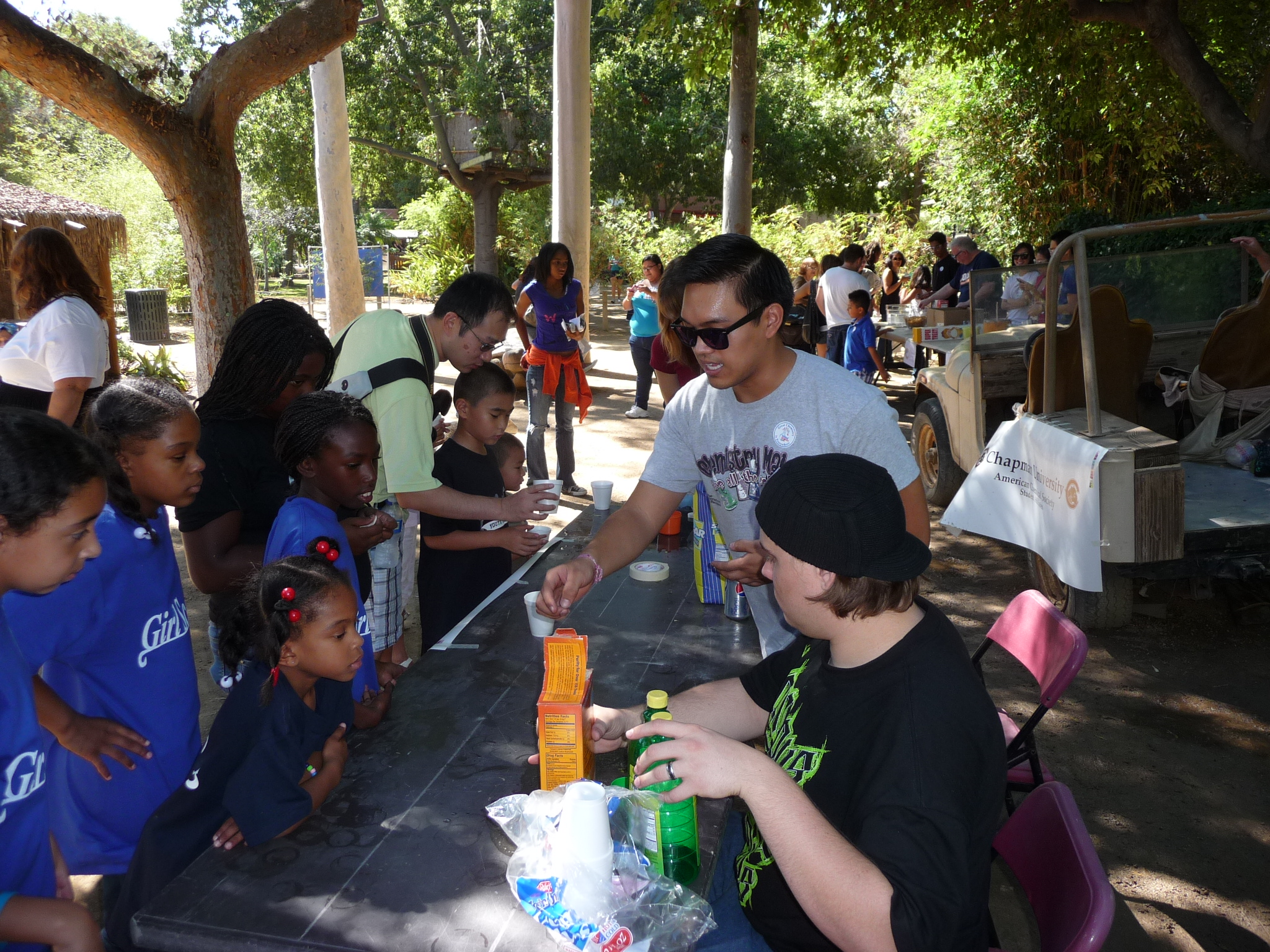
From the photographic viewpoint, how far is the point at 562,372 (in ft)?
25.1

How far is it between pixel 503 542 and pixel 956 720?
6.86 feet

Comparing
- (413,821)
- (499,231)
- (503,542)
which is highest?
(499,231)

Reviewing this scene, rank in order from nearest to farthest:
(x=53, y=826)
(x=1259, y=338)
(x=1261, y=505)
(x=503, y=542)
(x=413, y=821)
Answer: (x=413, y=821) < (x=53, y=826) < (x=503, y=542) < (x=1261, y=505) < (x=1259, y=338)

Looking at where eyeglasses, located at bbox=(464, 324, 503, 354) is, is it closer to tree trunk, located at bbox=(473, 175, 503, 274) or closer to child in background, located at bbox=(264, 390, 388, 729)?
child in background, located at bbox=(264, 390, 388, 729)

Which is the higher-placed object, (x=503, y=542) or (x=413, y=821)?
(x=503, y=542)

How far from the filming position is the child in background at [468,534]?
11.4 feet

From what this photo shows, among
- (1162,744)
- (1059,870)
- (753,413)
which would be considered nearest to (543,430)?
(1162,744)

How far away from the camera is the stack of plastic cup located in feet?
5.31

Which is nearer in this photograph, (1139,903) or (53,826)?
(53,826)

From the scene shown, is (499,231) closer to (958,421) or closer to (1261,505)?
(958,421)

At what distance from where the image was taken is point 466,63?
64.0 feet

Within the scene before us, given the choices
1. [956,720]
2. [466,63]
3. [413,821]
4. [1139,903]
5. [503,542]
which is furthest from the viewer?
[466,63]

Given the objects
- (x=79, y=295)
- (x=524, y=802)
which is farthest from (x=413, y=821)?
(x=79, y=295)

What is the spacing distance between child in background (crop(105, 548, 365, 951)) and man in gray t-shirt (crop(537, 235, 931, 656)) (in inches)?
22.6
